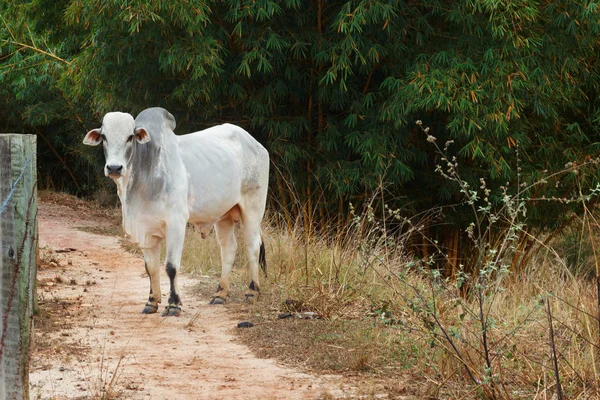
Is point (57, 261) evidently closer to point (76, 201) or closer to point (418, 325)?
point (418, 325)

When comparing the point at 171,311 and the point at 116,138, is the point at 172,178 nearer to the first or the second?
the point at 116,138

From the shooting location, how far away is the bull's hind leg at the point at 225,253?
25.7 ft

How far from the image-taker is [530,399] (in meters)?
4.62

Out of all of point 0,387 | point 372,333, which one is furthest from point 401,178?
point 0,387

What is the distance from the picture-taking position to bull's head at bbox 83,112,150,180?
6.66 metres

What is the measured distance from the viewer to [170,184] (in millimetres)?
7121

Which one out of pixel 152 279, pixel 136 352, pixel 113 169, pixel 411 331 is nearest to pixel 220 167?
pixel 152 279

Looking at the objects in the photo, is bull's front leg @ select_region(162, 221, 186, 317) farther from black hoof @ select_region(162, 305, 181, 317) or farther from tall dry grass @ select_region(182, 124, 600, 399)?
tall dry grass @ select_region(182, 124, 600, 399)

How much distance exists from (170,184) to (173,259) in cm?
58

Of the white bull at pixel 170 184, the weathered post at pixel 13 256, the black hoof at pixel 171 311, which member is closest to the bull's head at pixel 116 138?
the white bull at pixel 170 184

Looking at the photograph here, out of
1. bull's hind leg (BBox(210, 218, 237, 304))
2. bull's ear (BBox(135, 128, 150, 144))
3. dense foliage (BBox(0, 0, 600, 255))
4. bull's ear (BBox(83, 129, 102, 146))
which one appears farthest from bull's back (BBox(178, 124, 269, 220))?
dense foliage (BBox(0, 0, 600, 255))

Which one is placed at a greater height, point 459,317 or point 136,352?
point 459,317

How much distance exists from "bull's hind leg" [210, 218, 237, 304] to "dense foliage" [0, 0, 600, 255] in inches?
69.6

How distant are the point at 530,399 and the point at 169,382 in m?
1.97
